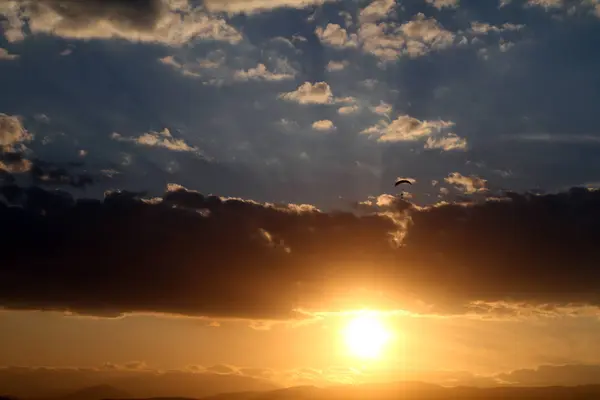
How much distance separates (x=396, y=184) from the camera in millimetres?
150250
